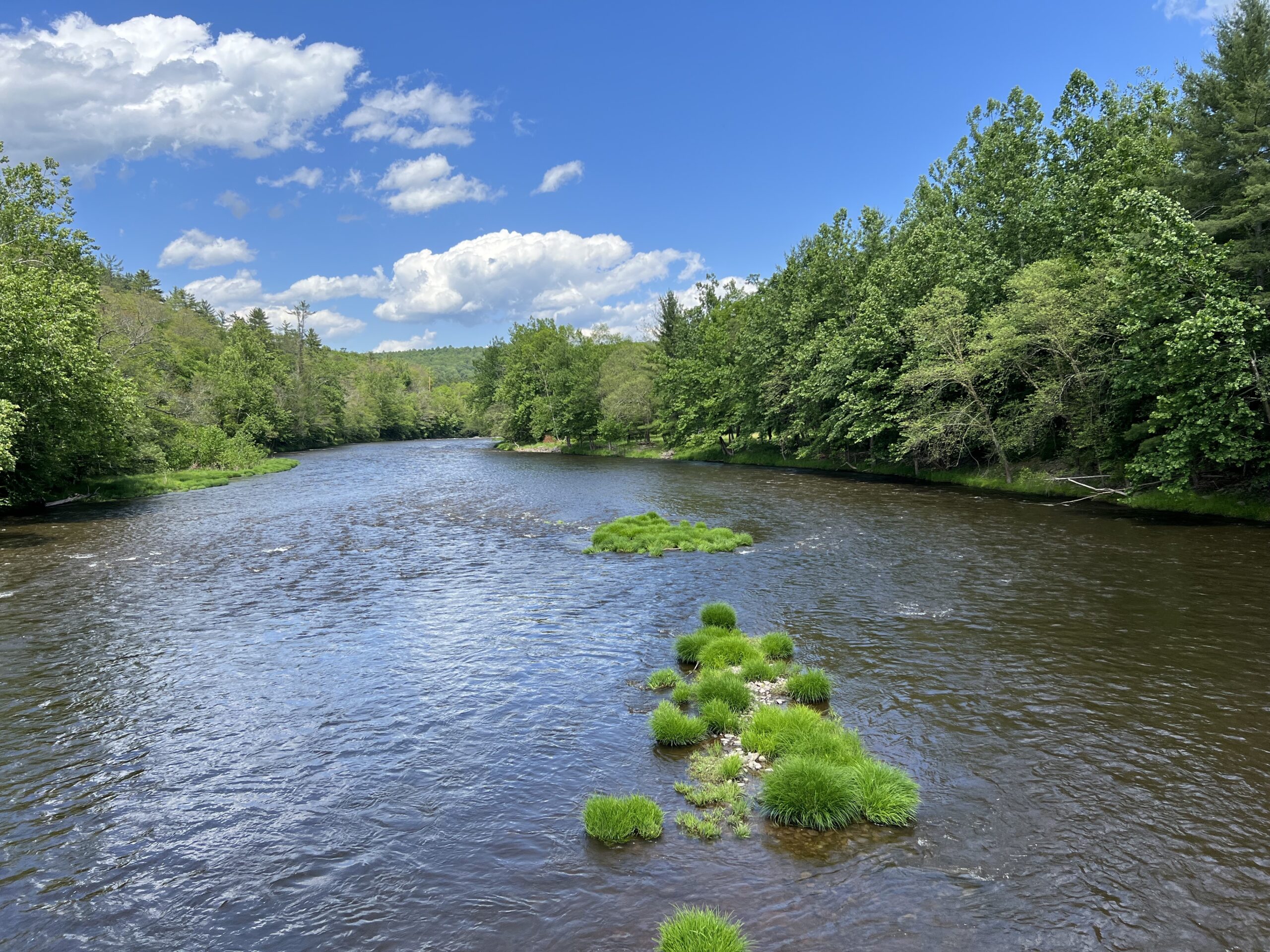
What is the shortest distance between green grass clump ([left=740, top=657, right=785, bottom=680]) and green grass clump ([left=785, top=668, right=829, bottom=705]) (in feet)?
1.82

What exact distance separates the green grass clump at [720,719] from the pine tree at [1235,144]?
1027 inches

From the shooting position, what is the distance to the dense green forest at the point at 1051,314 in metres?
25.0

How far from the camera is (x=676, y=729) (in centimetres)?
1080

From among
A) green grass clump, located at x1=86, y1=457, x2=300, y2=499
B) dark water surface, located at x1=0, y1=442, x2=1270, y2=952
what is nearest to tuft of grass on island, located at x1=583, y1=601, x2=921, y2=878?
dark water surface, located at x1=0, y1=442, x2=1270, y2=952

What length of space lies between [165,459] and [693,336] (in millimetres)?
56723

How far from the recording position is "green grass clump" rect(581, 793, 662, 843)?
27.4 feet

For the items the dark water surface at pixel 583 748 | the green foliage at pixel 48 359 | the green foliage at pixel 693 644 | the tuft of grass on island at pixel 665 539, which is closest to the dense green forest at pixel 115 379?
the green foliage at pixel 48 359

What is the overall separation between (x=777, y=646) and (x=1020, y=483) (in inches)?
1175

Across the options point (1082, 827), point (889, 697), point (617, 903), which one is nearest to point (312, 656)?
point (617, 903)

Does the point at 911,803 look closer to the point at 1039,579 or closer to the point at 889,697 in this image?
the point at 889,697

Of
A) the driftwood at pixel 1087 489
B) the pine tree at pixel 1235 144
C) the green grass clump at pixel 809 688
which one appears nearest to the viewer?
the green grass clump at pixel 809 688

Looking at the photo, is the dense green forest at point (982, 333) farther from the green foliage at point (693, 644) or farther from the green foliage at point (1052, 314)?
the green foliage at point (693, 644)

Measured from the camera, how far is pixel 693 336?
84.1 metres

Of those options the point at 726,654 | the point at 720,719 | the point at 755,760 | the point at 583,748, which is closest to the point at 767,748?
the point at 755,760
